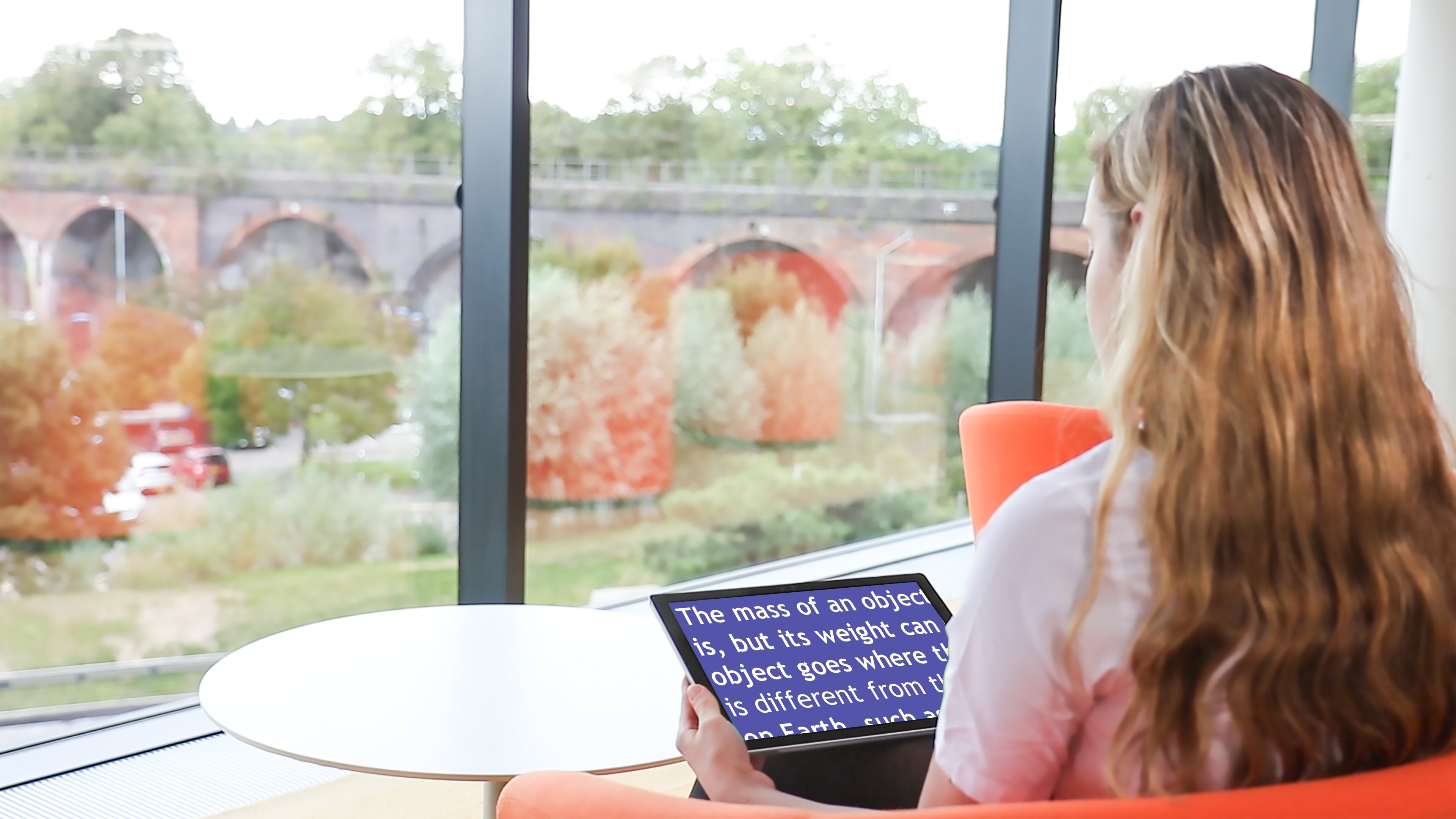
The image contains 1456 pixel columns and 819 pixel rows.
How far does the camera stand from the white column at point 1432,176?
4.40 m

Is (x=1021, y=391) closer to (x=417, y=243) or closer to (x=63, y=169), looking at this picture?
(x=417, y=243)

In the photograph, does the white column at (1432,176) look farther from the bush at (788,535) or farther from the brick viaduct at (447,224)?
the bush at (788,535)

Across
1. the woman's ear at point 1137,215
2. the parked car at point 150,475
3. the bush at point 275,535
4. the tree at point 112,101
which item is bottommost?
the bush at point 275,535

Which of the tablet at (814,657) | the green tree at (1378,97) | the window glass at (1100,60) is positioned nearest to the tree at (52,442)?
the tablet at (814,657)

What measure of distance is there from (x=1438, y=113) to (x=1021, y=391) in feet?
6.34

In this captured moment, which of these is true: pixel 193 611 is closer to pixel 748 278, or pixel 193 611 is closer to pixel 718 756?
pixel 748 278

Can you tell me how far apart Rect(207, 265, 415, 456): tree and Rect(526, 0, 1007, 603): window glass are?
1.46 ft

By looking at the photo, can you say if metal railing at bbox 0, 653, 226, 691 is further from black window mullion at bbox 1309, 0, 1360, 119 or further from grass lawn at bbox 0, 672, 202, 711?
black window mullion at bbox 1309, 0, 1360, 119

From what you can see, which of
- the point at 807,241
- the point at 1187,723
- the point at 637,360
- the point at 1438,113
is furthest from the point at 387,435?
the point at 1438,113

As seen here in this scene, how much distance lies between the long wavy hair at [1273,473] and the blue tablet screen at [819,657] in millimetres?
398

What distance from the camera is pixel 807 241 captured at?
3.97 meters

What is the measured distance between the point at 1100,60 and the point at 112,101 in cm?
331

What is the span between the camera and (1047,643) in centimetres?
90

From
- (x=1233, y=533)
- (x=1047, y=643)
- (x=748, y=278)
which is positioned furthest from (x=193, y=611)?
(x=1233, y=533)
